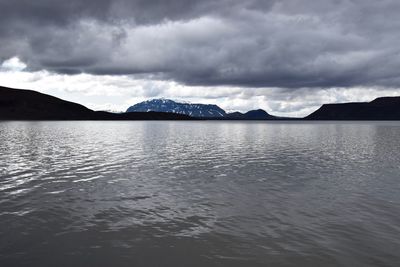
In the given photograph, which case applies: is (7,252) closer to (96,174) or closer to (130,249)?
(130,249)

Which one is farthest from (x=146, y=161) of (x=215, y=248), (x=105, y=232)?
(x=215, y=248)

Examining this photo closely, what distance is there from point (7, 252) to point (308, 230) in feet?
46.6

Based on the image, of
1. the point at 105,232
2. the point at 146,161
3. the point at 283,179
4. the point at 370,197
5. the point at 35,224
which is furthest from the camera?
the point at 146,161

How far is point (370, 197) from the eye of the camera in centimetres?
2344

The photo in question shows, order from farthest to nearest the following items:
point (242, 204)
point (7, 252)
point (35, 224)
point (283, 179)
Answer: point (283, 179) < point (242, 204) < point (35, 224) < point (7, 252)

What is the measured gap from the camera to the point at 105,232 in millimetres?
16016

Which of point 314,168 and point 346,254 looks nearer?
point 346,254

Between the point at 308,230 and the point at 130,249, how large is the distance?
29.8 feet

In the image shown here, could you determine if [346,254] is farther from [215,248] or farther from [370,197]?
[370,197]

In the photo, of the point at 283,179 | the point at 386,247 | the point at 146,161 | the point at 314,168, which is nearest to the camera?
the point at 386,247

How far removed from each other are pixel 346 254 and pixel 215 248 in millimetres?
5670

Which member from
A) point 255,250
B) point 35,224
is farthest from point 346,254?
point 35,224

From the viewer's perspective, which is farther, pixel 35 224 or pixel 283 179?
pixel 283 179

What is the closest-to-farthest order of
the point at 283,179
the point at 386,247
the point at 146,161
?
the point at 386,247 < the point at 283,179 < the point at 146,161
